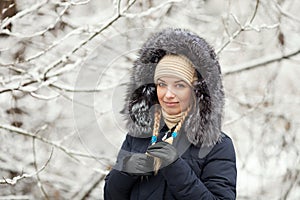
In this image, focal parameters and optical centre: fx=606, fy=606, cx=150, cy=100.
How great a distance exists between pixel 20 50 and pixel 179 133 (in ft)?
8.34

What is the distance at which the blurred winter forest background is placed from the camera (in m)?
3.66

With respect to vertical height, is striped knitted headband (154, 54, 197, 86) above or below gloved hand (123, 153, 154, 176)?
above

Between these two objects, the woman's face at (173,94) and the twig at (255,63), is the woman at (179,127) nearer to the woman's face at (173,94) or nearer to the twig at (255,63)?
the woman's face at (173,94)

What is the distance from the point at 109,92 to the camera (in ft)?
12.8

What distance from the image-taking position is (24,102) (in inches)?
167

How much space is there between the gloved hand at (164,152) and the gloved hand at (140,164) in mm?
48

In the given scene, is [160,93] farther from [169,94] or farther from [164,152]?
[164,152]

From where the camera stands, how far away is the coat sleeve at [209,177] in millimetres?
1525

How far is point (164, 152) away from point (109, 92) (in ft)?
7.98

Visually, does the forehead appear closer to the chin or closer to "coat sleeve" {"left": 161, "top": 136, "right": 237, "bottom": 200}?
the chin

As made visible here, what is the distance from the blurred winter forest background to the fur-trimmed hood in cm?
123

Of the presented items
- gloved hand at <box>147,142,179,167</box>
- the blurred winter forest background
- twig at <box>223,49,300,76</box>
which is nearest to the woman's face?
gloved hand at <box>147,142,179,167</box>

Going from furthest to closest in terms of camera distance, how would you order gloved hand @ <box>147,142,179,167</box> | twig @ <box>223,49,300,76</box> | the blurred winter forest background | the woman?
1. twig @ <box>223,49,300,76</box>
2. the blurred winter forest background
3. the woman
4. gloved hand @ <box>147,142,179,167</box>

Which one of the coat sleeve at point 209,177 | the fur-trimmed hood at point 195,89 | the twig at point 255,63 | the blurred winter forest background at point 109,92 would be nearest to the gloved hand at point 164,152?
the coat sleeve at point 209,177
